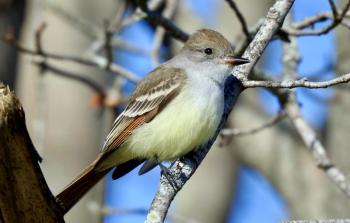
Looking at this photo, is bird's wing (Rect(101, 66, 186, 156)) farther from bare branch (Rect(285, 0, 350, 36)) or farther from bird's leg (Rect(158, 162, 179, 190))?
bare branch (Rect(285, 0, 350, 36))

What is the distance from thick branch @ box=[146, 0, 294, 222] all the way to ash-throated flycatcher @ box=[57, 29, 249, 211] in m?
0.07

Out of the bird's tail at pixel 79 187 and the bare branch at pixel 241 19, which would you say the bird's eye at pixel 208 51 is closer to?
the bare branch at pixel 241 19

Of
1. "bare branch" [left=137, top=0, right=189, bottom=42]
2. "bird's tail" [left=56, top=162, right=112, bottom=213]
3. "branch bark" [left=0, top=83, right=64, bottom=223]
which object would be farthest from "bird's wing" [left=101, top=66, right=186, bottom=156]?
"branch bark" [left=0, top=83, right=64, bottom=223]

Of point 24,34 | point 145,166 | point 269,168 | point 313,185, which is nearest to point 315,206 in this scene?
point 313,185

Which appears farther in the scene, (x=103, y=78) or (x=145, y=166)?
(x=103, y=78)

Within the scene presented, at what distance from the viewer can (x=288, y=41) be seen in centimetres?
584

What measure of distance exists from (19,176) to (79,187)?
5.07 feet

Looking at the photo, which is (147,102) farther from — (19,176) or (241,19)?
(19,176)

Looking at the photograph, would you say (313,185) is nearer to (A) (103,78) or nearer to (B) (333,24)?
(A) (103,78)

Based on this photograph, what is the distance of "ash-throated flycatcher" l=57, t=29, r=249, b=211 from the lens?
5262 millimetres

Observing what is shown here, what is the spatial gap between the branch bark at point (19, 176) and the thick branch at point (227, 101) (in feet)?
1.98

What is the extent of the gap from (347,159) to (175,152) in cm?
293

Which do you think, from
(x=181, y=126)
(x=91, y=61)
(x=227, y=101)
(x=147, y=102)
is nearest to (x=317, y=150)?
(x=227, y=101)

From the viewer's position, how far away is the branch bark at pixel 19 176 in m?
3.77
